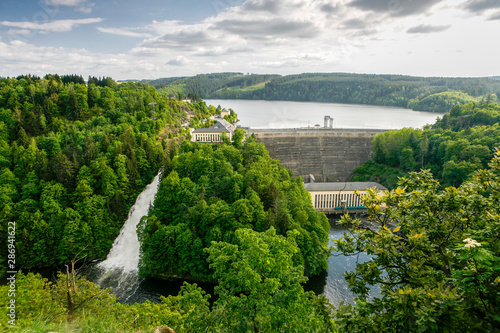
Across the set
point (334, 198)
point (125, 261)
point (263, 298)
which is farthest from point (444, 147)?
point (263, 298)

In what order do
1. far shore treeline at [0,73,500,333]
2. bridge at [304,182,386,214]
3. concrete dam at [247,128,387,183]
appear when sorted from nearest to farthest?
far shore treeline at [0,73,500,333]
bridge at [304,182,386,214]
concrete dam at [247,128,387,183]

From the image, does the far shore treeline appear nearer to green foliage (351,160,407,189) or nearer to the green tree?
the green tree

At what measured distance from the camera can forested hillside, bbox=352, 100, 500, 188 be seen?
39.3 meters

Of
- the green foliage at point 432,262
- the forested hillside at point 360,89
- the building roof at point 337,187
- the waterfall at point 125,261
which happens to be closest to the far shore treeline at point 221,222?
the green foliage at point 432,262

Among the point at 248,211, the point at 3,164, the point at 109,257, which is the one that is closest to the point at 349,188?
the point at 248,211

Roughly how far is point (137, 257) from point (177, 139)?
22.6 meters

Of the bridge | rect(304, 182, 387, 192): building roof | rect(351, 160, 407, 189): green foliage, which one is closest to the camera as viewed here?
the bridge

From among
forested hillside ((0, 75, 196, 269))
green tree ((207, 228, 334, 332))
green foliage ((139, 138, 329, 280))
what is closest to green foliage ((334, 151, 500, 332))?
green tree ((207, 228, 334, 332))

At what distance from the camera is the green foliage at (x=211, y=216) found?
23.7m

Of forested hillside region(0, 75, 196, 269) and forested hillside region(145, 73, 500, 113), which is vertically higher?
forested hillside region(145, 73, 500, 113)

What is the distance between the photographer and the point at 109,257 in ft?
91.8

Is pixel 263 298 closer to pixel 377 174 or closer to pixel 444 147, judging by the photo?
pixel 377 174

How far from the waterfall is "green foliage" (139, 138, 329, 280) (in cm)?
165

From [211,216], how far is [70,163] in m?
18.1
